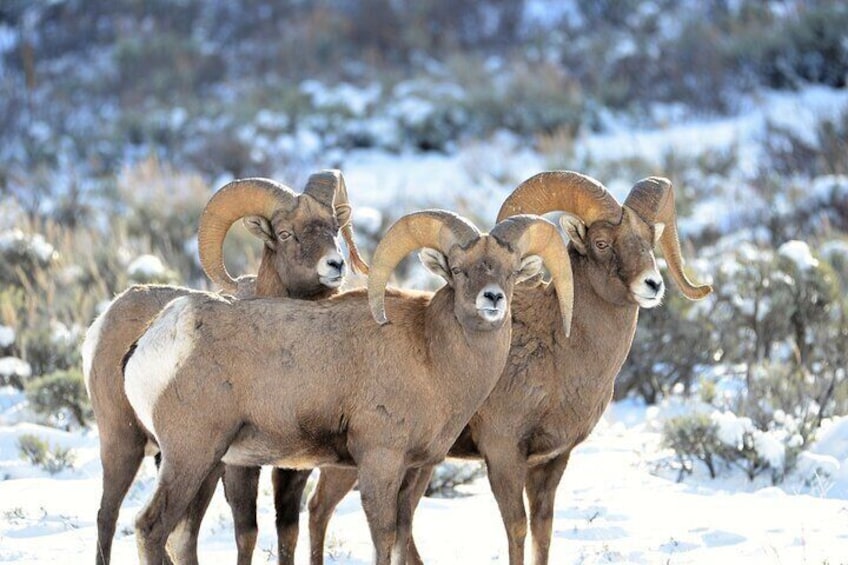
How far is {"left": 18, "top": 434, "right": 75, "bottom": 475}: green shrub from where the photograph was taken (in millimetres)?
9664

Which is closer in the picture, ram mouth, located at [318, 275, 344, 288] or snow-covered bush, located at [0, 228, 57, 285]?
ram mouth, located at [318, 275, 344, 288]

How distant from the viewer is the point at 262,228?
759cm

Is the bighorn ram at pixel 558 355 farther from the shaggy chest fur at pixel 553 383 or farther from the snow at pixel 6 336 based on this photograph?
the snow at pixel 6 336

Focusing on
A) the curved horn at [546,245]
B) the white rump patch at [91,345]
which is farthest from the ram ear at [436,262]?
the white rump patch at [91,345]

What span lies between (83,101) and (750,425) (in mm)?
20836

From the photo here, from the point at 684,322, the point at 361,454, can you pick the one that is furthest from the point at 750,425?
the point at 361,454

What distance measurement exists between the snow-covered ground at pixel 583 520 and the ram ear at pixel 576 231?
1674 mm

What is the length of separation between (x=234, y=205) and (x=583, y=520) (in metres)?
2.80

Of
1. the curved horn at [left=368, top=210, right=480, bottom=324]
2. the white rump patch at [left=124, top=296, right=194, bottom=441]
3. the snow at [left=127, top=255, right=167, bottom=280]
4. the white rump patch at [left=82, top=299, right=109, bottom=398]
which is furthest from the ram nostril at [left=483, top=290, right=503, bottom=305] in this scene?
the snow at [left=127, top=255, right=167, bottom=280]

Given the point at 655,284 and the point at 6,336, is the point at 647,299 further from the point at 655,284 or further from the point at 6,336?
the point at 6,336

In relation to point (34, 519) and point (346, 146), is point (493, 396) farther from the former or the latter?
point (346, 146)

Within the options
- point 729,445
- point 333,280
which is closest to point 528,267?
point 333,280

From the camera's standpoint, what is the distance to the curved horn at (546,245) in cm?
667

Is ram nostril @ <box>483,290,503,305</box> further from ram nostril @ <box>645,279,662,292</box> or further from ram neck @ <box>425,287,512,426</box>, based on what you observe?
ram nostril @ <box>645,279,662,292</box>
